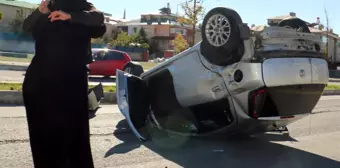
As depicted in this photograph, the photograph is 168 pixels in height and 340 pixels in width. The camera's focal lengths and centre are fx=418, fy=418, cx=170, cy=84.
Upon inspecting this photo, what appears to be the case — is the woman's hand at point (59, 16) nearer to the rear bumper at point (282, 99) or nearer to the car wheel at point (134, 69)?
the rear bumper at point (282, 99)

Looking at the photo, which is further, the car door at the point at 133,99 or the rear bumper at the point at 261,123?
the car door at the point at 133,99

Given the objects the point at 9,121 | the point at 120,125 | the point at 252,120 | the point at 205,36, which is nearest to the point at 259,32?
the point at 205,36

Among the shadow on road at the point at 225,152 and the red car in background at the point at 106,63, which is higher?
the red car in background at the point at 106,63

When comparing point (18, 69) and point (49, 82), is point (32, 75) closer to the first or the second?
point (49, 82)

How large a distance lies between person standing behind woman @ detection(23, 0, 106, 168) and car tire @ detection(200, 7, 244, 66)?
3.02m

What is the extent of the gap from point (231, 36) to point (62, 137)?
3.30 meters

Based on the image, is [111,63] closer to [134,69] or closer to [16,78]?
[16,78]

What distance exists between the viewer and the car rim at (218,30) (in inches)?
211

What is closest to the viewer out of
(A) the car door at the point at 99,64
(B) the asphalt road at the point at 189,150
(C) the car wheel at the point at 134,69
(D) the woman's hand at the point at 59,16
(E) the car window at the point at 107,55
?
(D) the woman's hand at the point at 59,16

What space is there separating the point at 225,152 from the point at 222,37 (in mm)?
1610

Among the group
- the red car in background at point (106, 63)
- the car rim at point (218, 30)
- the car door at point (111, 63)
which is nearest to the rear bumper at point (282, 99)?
the car rim at point (218, 30)

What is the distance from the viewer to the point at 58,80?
7.97 feet

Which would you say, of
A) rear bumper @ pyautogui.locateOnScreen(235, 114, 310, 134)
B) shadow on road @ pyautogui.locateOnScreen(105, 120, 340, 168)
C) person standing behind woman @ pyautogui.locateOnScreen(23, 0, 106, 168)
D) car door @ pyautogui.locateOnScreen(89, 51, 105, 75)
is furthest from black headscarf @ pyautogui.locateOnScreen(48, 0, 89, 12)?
car door @ pyautogui.locateOnScreen(89, 51, 105, 75)

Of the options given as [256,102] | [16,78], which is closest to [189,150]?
[256,102]
